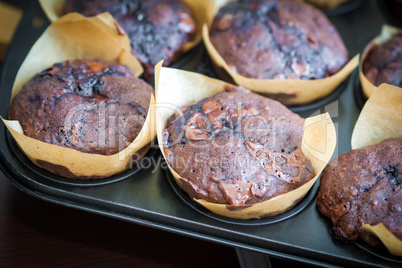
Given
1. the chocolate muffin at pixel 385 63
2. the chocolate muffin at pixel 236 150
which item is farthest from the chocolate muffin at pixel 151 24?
the chocolate muffin at pixel 385 63

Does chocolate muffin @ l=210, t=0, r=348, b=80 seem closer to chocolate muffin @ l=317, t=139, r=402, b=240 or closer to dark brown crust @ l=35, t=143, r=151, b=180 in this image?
chocolate muffin @ l=317, t=139, r=402, b=240

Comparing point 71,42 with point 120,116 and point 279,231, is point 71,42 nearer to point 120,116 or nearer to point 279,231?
point 120,116

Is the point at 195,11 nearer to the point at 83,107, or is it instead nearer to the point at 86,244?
the point at 83,107

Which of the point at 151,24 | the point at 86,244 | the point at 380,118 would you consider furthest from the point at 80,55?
the point at 380,118

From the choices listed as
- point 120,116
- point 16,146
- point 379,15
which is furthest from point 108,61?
point 379,15

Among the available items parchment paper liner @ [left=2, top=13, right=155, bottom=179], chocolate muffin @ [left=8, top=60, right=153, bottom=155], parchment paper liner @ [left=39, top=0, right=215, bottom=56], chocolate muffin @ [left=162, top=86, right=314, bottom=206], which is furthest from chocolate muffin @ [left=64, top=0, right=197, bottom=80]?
chocolate muffin @ [left=162, top=86, right=314, bottom=206]

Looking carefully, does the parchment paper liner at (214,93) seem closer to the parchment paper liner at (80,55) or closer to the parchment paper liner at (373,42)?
the parchment paper liner at (80,55)
